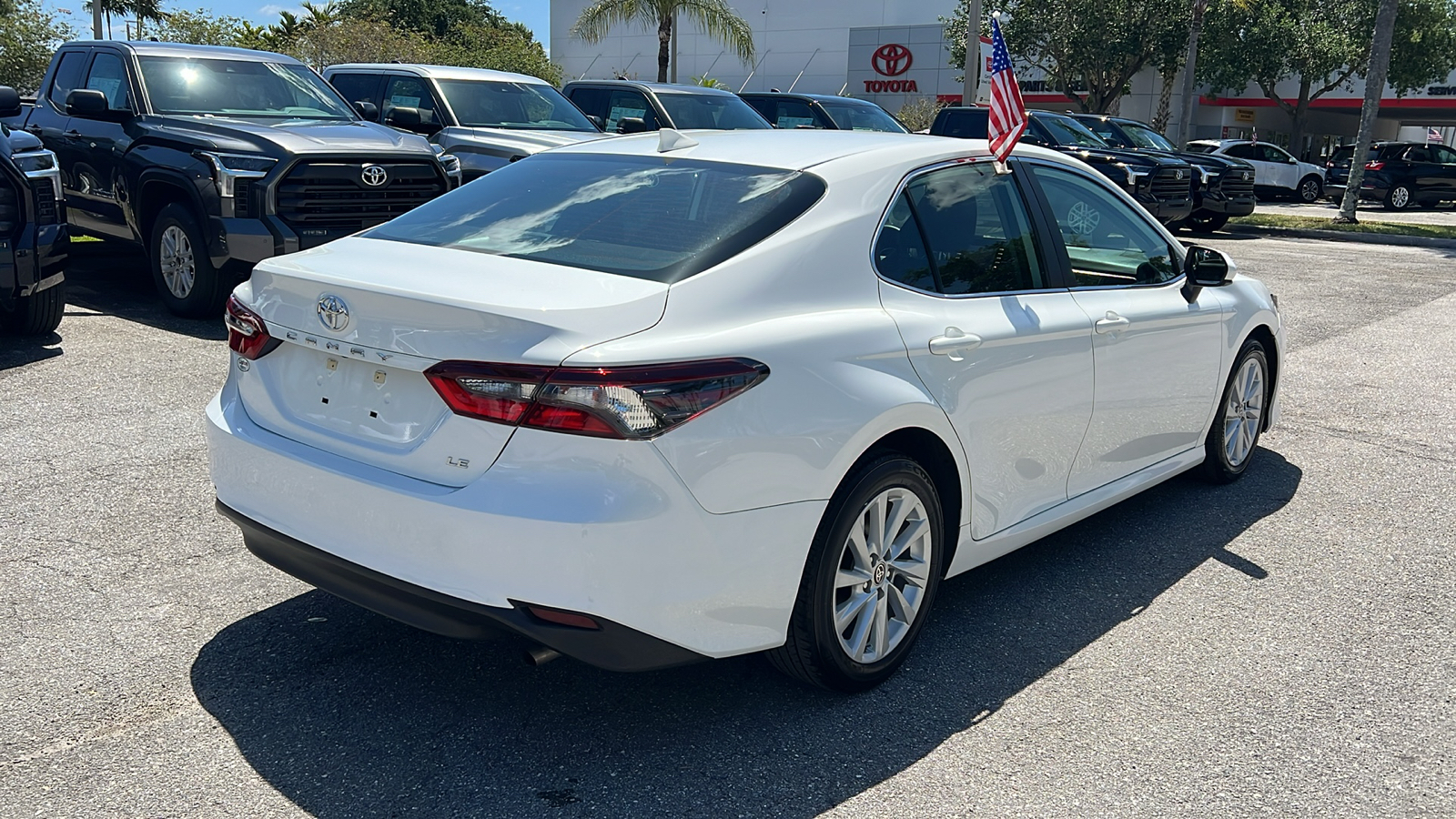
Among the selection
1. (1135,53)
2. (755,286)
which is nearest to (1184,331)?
(755,286)

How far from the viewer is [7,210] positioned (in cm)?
738

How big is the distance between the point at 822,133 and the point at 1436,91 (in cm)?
5099

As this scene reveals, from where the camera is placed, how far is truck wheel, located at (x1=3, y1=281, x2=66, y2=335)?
7.80 m

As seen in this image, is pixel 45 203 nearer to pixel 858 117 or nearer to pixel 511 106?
pixel 511 106

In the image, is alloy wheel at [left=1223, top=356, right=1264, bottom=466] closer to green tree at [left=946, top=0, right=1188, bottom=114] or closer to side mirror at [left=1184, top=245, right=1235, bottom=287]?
side mirror at [left=1184, top=245, right=1235, bottom=287]

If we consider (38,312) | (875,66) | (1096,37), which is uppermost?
(1096,37)

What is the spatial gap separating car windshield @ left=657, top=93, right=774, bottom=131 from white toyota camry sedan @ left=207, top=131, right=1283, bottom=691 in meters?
10.5

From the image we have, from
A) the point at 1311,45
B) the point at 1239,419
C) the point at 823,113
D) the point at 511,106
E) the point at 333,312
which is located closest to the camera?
the point at 333,312

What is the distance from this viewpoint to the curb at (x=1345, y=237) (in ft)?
68.2

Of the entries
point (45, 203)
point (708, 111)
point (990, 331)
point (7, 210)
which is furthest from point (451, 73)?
point (990, 331)

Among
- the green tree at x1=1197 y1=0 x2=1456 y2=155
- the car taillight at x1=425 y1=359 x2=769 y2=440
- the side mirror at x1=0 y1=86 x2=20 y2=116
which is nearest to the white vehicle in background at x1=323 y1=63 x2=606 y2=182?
the side mirror at x1=0 y1=86 x2=20 y2=116

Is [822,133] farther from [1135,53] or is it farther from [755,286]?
[1135,53]

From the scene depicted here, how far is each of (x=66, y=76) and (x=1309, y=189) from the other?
101ft

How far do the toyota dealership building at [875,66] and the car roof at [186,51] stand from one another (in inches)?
1401
